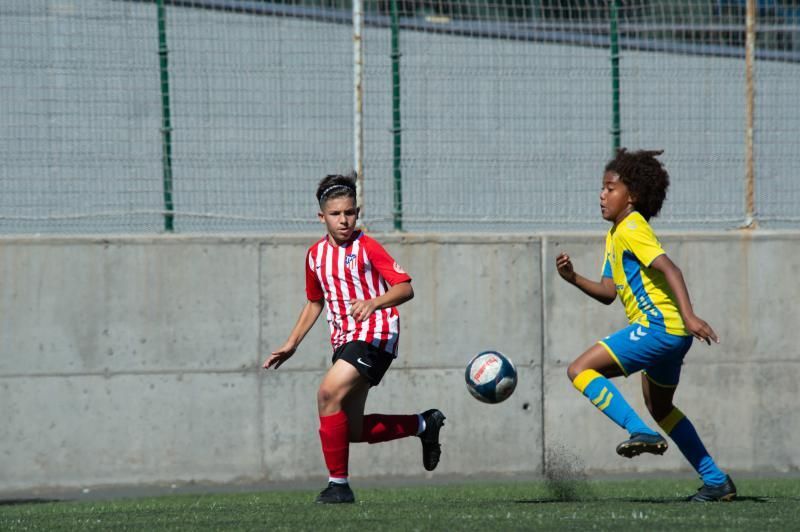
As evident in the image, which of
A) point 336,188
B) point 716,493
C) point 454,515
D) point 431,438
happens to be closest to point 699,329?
point 716,493

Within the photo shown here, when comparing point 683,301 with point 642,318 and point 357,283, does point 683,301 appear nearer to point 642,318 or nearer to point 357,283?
point 642,318

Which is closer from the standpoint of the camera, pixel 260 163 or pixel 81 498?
pixel 81 498

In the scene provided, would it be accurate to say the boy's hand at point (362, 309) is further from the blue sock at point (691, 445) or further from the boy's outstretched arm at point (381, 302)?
the blue sock at point (691, 445)

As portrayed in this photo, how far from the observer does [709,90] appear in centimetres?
1086

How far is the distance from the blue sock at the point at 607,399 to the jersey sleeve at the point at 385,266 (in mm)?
1172

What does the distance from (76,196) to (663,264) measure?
5336mm

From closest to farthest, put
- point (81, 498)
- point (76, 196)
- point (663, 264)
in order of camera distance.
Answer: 1. point (663, 264)
2. point (81, 498)
3. point (76, 196)

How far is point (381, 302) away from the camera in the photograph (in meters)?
6.82

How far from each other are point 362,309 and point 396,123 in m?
4.10

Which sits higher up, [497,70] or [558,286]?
[497,70]

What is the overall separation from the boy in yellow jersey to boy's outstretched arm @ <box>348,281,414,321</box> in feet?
2.98

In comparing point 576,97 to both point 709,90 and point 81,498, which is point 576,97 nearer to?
point 709,90

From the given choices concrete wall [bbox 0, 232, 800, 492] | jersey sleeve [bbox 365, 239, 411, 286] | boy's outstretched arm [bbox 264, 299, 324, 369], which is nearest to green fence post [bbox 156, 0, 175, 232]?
concrete wall [bbox 0, 232, 800, 492]

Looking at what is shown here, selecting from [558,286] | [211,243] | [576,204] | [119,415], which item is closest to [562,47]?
[576,204]
